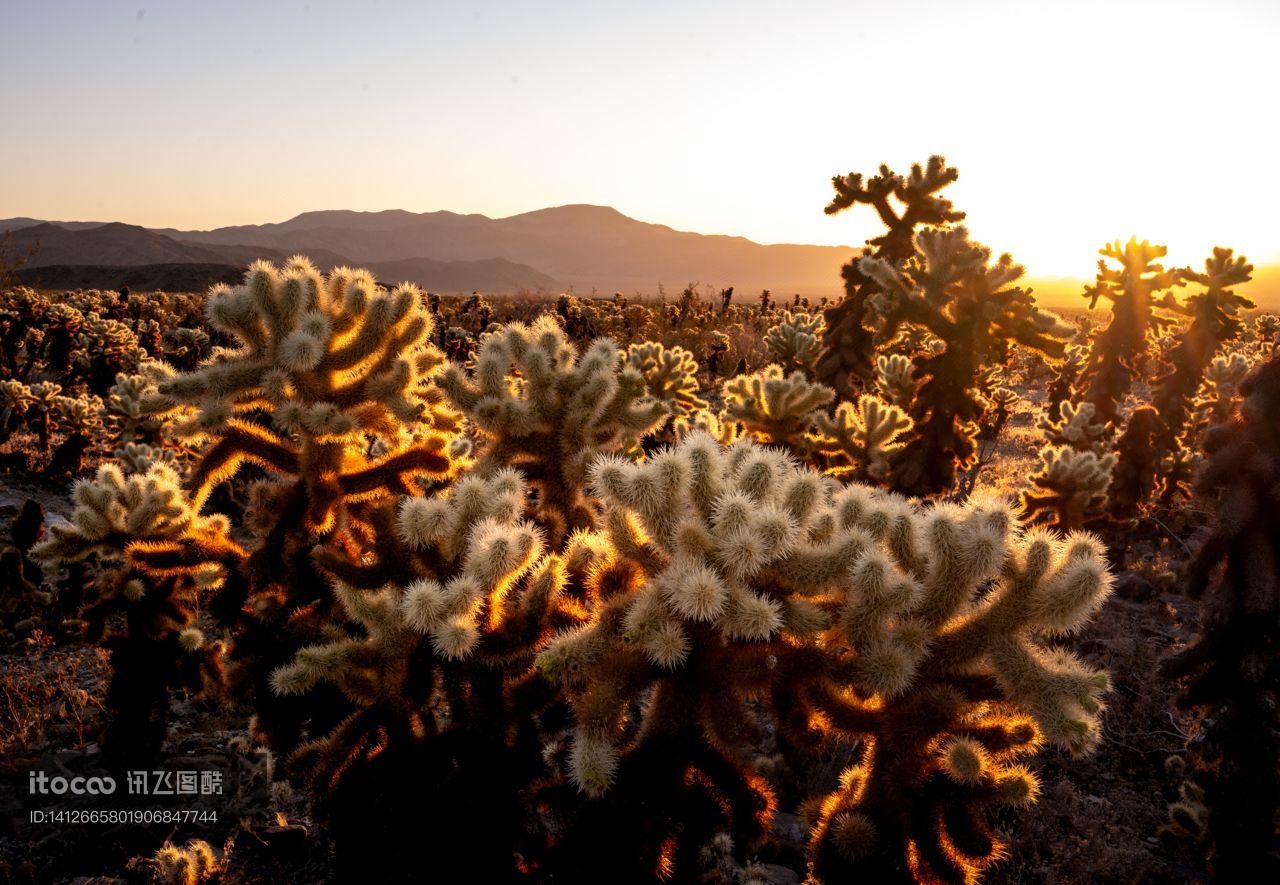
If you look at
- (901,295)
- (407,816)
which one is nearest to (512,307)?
(901,295)

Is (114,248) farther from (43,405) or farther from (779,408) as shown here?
(779,408)

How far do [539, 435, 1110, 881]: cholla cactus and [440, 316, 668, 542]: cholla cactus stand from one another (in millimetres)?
933

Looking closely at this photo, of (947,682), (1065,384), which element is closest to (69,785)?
(947,682)

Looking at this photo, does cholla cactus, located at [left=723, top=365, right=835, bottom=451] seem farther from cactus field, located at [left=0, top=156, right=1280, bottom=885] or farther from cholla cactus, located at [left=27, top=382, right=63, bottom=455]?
cholla cactus, located at [left=27, top=382, right=63, bottom=455]

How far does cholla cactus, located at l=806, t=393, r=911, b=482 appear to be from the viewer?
17.6 ft

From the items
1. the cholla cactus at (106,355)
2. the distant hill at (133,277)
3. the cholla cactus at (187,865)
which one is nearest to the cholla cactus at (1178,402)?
the cholla cactus at (187,865)

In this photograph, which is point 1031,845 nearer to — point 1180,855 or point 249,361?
point 1180,855

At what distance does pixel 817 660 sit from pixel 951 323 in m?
3.67

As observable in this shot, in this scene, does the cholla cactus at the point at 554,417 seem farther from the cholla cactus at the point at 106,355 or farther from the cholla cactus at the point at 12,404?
the cholla cactus at the point at 106,355

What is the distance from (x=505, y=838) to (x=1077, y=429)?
34.1 ft

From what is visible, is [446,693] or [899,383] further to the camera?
[899,383]

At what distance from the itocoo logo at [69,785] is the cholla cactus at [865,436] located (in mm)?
5269

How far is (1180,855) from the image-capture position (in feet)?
15.3

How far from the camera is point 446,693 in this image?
8.06ft
